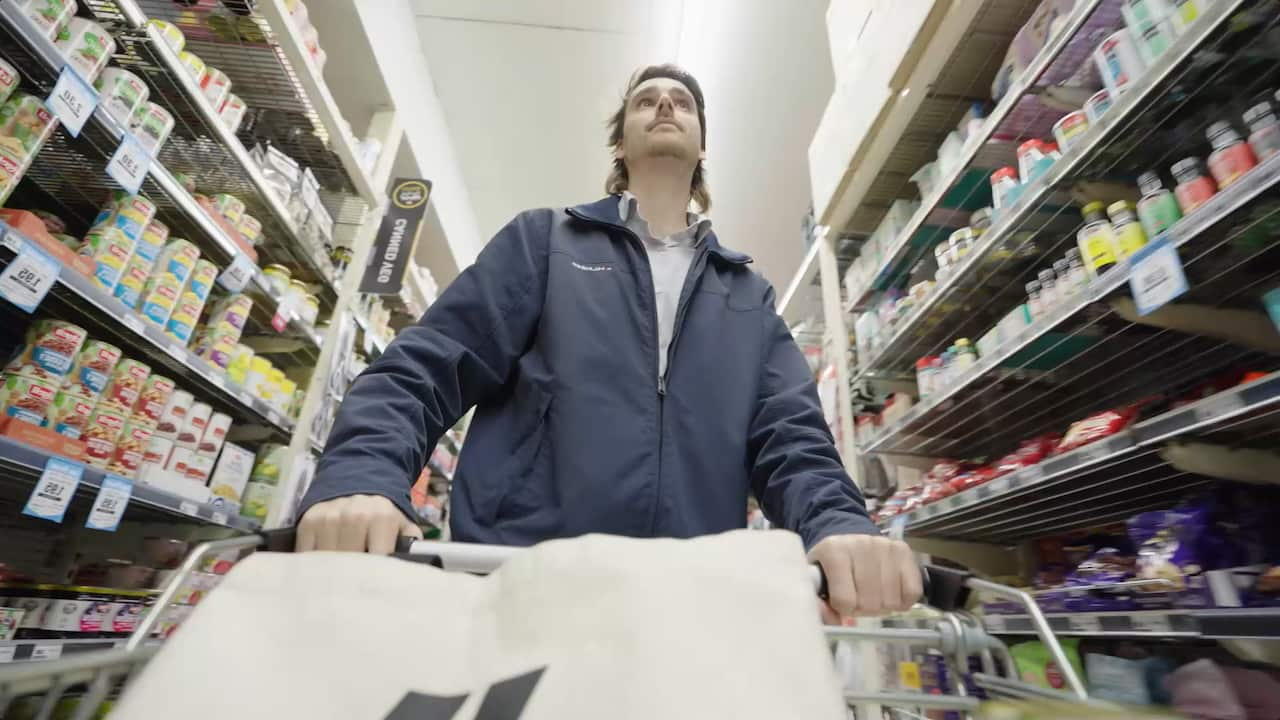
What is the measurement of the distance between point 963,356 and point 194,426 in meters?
2.37

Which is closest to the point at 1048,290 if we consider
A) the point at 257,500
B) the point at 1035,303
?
the point at 1035,303

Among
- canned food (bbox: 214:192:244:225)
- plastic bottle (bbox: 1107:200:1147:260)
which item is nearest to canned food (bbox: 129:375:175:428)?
canned food (bbox: 214:192:244:225)

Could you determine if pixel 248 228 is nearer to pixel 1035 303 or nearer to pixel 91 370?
pixel 91 370

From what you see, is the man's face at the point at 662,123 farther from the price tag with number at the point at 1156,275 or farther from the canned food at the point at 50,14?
the canned food at the point at 50,14

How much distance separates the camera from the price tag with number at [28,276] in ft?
4.08

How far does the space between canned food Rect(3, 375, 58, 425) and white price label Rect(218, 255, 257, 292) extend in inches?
24.7

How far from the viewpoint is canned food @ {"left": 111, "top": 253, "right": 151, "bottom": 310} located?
5.41 ft

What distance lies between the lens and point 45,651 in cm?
144

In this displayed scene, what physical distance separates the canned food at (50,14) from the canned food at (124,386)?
0.77 meters

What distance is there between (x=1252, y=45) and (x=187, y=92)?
8.45 feet

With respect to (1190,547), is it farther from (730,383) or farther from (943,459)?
(943,459)

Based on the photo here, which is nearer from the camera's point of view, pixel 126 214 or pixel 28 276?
pixel 28 276

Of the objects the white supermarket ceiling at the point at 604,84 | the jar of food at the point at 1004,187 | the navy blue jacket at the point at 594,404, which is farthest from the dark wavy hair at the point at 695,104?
the white supermarket ceiling at the point at 604,84

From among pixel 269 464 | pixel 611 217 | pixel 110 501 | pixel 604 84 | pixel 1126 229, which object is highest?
pixel 604 84
